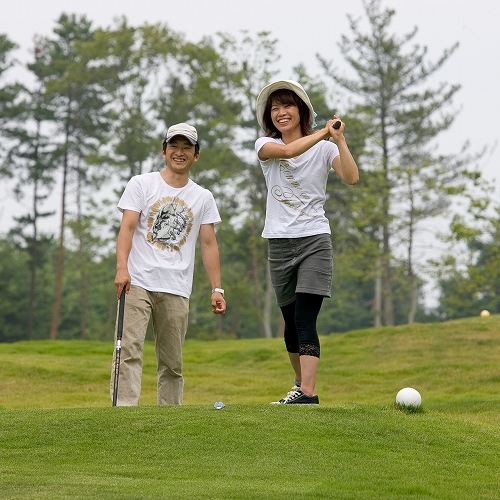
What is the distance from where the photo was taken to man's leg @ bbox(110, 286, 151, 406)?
8656 millimetres

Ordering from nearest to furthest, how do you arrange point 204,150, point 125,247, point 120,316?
point 120,316
point 125,247
point 204,150

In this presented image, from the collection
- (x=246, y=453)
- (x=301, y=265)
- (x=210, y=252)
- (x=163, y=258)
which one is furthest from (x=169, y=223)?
(x=246, y=453)

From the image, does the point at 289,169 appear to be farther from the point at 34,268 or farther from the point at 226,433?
the point at 34,268

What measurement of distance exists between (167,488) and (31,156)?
55247 mm

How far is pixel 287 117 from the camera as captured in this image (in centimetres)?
842

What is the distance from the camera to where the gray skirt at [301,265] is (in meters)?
8.12

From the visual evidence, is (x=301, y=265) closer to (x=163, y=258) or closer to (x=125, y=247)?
(x=163, y=258)

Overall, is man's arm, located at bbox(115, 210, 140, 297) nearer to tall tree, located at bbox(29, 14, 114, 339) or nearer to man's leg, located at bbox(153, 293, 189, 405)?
man's leg, located at bbox(153, 293, 189, 405)

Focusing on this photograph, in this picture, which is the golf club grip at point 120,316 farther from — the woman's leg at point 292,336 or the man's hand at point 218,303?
the woman's leg at point 292,336

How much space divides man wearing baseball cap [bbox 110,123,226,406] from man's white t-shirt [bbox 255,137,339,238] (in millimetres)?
867

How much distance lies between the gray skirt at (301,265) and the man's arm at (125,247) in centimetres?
112

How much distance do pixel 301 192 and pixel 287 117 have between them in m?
0.61

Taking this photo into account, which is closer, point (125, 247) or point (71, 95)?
point (125, 247)

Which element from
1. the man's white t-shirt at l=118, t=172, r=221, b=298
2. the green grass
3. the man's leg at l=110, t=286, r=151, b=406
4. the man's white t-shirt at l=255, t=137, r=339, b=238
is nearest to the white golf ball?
the green grass
